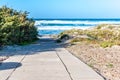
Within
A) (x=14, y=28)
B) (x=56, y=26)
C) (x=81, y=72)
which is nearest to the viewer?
(x=81, y=72)

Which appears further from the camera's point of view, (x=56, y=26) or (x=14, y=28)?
(x=56, y=26)

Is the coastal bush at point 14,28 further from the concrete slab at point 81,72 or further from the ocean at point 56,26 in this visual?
the ocean at point 56,26

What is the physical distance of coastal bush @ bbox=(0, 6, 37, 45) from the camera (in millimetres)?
32200

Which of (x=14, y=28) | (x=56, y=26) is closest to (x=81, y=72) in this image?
(x=14, y=28)

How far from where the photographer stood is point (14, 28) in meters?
34.2

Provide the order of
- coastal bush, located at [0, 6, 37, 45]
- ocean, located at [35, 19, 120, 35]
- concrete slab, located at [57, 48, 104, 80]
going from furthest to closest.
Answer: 1. ocean, located at [35, 19, 120, 35]
2. coastal bush, located at [0, 6, 37, 45]
3. concrete slab, located at [57, 48, 104, 80]

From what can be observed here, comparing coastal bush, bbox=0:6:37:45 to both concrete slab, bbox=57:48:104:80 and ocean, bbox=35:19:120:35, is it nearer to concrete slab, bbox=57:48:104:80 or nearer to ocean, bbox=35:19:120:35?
concrete slab, bbox=57:48:104:80

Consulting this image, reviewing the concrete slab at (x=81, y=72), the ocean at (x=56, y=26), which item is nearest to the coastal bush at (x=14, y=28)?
the concrete slab at (x=81, y=72)

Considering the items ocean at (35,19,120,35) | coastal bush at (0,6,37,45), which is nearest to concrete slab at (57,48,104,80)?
coastal bush at (0,6,37,45)

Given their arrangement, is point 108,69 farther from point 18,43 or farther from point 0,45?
point 18,43

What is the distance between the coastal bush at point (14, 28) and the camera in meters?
32.2

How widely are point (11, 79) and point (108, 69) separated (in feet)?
18.5

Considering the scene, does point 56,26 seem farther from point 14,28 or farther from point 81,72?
point 81,72

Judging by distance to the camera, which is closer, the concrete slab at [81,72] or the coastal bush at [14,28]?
the concrete slab at [81,72]
